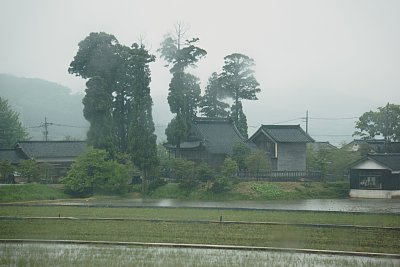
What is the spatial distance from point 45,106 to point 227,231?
140049mm

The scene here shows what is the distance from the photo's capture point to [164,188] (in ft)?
137

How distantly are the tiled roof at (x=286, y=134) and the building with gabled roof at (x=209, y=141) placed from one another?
2.99 m

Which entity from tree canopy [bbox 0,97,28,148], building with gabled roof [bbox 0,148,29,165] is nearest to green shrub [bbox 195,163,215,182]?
building with gabled roof [bbox 0,148,29,165]

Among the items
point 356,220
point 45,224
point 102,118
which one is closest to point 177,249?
point 45,224

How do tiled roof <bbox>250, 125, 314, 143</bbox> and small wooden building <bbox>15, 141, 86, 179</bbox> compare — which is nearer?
tiled roof <bbox>250, 125, 314, 143</bbox>

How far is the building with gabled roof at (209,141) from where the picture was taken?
164 feet

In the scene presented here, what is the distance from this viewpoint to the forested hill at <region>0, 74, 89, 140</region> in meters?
133

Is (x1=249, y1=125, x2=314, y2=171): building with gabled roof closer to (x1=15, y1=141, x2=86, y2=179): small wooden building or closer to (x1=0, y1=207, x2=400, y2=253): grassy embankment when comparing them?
(x1=15, y1=141, x2=86, y2=179): small wooden building

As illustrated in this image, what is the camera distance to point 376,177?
40219 mm

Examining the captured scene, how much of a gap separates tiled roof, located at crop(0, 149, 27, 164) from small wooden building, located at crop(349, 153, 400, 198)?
1212 inches

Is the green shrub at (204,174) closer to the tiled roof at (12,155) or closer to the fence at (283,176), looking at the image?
the fence at (283,176)

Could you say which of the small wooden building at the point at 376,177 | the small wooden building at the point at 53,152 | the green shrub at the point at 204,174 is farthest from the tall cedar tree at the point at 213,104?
the small wooden building at the point at 376,177

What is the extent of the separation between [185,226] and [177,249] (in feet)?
14.0

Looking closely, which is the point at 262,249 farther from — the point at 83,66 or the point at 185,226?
the point at 83,66
